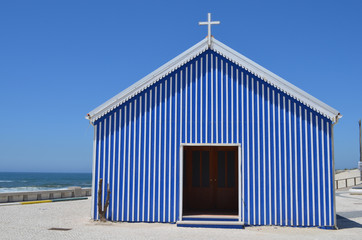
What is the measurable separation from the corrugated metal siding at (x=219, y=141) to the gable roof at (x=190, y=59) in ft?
0.58

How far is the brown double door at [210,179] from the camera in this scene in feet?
45.4

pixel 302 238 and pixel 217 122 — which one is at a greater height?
pixel 217 122

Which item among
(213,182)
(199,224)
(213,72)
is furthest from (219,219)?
(213,72)

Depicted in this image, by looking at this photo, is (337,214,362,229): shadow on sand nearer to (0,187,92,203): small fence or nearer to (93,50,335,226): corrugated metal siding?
(93,50,335,226): corrugated metal siding

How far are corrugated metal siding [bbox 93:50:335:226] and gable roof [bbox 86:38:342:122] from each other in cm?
18

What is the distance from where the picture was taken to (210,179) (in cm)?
1402

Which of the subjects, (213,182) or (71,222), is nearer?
(71,222)

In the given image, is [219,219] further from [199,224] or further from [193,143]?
[193,143]

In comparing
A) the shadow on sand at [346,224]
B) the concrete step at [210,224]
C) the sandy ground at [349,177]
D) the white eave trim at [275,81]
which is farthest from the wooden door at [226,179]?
the sandy ground at [349,177]

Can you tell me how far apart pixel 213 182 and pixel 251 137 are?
9.85 ft

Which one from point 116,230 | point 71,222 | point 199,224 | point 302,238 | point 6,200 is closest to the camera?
point 302,238

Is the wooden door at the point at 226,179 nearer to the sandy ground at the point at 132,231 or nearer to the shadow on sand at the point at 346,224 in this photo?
the sandy ground at the point at 132,231

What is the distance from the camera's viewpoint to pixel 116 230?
10.7 metres

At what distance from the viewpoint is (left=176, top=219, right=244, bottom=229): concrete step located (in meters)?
11.3
